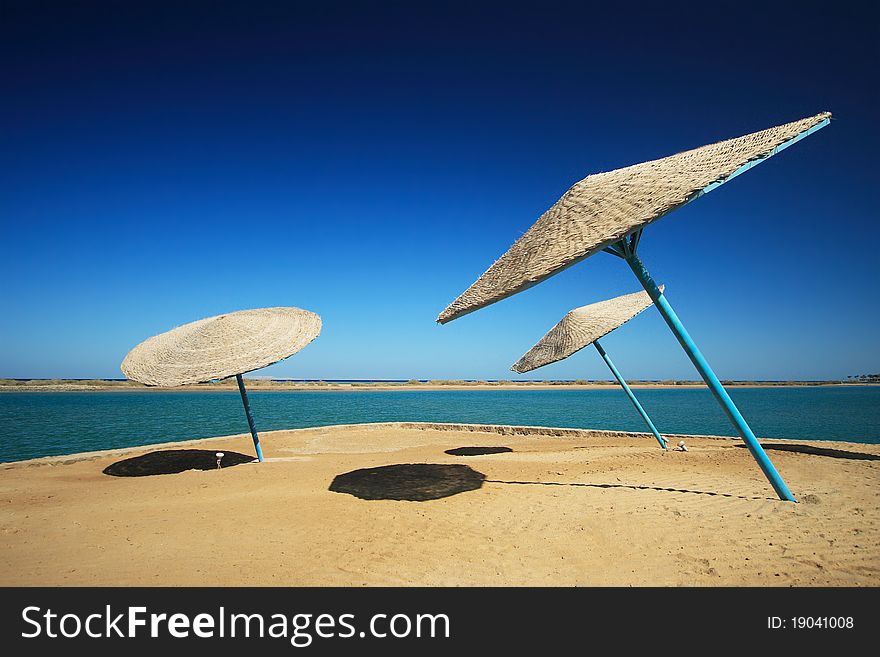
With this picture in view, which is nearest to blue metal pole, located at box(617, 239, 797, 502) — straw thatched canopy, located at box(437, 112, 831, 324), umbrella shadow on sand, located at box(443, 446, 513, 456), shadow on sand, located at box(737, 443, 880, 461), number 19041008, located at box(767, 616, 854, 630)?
straw thatched canopy, located at box(437, 112, 831, 324)

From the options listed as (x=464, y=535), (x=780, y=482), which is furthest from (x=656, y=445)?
(x=464, y=535)

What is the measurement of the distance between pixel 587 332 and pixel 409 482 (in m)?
6.09

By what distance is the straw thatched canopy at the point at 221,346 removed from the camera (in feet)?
32.2

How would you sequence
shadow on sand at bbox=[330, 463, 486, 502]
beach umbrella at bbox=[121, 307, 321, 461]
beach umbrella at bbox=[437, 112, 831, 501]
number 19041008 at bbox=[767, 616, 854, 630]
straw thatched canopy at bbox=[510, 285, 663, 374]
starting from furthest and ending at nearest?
1. straw thatched canopy at bbox=[510, 285, 663, 374]
2. beach umbrella at bbox=[121, 307, 321, 461]
3. shadow on sand at bbox=[330, 463, 486, 502]
4. beach umbrella at bbox=[437, 112, 831, 501]
5. number 19041008 at bbox=[767, 616, 854, 630]

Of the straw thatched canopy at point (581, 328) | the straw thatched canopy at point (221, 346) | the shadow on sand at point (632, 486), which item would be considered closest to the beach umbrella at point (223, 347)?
the straw thatched canopy at point (221, 346)

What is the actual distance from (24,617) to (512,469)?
25.6 ft

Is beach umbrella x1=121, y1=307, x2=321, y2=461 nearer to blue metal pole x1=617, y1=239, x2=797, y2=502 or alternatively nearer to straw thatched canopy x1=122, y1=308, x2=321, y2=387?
straw thatched canopy x1=122, y1=308, x2=321, y2=387

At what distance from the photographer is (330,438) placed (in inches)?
635

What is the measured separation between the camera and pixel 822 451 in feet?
35.5

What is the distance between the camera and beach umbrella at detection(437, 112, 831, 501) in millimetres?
5137

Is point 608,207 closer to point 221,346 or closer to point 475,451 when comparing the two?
point 475,451

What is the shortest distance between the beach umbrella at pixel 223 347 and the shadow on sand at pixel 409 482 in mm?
3388

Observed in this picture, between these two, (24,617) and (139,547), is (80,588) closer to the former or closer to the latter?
(24,617)

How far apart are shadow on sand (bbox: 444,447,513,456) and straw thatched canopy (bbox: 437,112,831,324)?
21.4 feet
